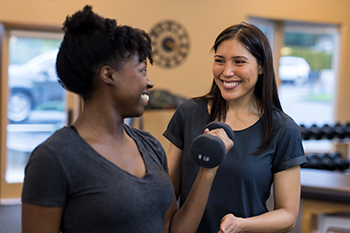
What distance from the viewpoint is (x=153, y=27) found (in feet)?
15.0

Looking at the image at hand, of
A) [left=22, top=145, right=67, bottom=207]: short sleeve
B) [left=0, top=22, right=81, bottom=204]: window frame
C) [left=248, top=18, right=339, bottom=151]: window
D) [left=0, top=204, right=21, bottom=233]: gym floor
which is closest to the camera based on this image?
[left=22, top=145, right=67, bottom=207]: short sleeve

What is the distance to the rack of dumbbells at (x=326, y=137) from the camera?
3.59 meters

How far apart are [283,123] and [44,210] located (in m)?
0.91

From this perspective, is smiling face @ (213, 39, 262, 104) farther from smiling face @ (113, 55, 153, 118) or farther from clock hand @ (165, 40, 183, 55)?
A: clock hand @ (165, 40, 183, 55)

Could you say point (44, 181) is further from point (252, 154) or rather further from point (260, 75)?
point (260, 75)

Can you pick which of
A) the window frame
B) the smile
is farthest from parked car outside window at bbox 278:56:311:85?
the smile

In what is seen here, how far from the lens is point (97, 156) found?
2.91 feet

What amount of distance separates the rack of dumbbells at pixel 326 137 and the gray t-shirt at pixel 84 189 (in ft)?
9.62

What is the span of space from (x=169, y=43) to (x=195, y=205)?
3.78 meters

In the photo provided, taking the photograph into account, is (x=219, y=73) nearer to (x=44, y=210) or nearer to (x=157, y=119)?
(x=44, y=210)

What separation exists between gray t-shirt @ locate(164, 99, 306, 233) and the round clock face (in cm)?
336

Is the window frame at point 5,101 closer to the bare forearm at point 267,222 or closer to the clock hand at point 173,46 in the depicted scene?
the clock hand at point 173,46

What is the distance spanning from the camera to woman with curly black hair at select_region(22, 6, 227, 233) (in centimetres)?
82

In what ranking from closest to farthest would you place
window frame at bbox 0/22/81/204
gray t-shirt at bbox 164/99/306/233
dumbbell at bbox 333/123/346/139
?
gray t-shirt at bbox 164/99/306/233, dumbbell at bbox 333/123/346/139, window frame at bbox 0/22/81/204
